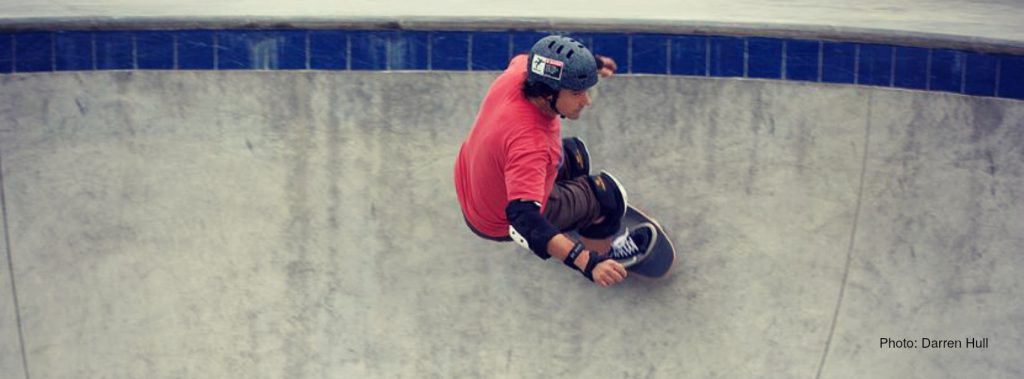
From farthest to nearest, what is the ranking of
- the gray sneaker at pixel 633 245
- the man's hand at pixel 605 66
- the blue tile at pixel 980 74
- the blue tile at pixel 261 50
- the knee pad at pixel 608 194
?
the blue tile at pixel 261 50 < the blue tile at pixel 980 74 < the gray sneaker at pixel 633 245 < the knee pad at pixel 608 194 < the man's hand at pixel 605 66

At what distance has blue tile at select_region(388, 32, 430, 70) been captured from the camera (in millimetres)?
7160

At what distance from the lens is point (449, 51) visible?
→ 716 cm

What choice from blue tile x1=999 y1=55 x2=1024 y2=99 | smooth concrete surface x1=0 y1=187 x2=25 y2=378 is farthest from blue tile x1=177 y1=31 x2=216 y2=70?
blue tile x1=999 y1=55 x2=1024 y2=99

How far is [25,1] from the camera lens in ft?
27.9

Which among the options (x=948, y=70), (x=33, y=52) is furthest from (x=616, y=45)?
(x=33, y=52)

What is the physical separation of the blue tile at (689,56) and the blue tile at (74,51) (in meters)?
3.39

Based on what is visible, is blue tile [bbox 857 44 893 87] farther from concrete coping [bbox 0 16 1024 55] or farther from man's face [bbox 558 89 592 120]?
man's face [bbox 558 89 592 120]

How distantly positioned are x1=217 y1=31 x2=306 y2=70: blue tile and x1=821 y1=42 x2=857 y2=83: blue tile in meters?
2.99

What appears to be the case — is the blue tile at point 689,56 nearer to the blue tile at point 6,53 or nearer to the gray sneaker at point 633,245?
the gray sneaker at point 633,245

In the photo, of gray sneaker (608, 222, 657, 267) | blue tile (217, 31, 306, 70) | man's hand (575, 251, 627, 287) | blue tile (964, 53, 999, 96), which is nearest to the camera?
man's hand (575, 251, 627, 287)

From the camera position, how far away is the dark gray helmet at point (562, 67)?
217 inches

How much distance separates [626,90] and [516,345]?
1592 mm

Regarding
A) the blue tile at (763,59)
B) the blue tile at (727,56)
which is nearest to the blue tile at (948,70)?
the blue tile at (763,59)

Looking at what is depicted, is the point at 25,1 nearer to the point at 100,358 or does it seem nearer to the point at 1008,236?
the point at 100,358
